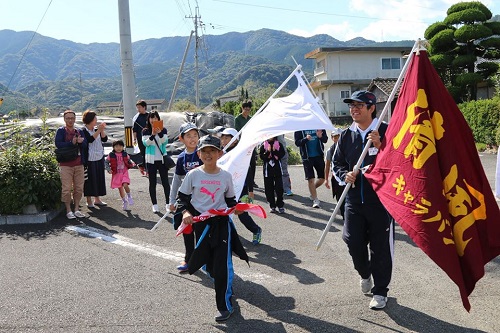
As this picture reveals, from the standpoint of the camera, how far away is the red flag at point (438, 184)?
12.5 feet

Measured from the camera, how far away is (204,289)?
206 inches

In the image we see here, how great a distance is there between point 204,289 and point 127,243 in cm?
235

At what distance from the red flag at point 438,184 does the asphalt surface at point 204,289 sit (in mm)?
760

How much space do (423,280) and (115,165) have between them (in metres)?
6.33

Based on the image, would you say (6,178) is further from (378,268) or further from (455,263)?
(455,263)

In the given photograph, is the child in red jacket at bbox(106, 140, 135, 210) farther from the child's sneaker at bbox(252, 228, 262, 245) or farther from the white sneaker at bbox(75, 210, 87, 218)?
the child's sneaker at bbox(252, 228, 262, 245)

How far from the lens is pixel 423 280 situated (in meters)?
5.32

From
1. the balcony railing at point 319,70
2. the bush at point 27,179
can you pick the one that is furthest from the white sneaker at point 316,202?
the balcony railing at point 319,70

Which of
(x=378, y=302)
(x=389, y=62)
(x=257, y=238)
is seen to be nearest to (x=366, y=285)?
(x=378, y=302)

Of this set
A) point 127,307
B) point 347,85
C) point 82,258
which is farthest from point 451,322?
point 347,85

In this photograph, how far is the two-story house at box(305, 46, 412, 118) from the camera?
4653 centimetres

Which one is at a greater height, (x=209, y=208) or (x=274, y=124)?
(x=274, y=124)

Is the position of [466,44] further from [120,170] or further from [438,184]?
[438,184]

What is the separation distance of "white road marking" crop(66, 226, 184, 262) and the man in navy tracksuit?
8.43 ft
